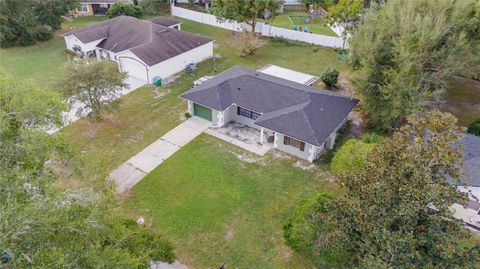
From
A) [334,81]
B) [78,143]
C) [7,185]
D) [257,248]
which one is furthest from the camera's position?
[334,81]

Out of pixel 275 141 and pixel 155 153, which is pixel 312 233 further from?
pixel 155 153

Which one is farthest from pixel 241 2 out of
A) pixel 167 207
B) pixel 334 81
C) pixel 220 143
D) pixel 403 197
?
pixel 403 197

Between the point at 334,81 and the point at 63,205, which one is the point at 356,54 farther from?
the point at 63,205

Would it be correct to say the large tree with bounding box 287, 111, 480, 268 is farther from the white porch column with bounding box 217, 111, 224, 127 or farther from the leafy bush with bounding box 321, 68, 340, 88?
the leafy bush with bounding box 321, 68, 340, 88

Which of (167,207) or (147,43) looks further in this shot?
(147,43)

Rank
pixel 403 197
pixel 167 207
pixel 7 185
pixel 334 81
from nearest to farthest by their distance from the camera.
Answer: pixel 7 185 < pixel 403 197 < pixel 167 207 < pixel 334 81

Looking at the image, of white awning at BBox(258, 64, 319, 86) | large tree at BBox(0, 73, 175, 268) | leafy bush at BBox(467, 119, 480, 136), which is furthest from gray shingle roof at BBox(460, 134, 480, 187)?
large tree at BBox(0, 73, 175, 268)

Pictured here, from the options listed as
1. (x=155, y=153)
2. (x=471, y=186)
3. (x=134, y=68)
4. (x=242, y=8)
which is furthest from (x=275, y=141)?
(x=242, y=8)
